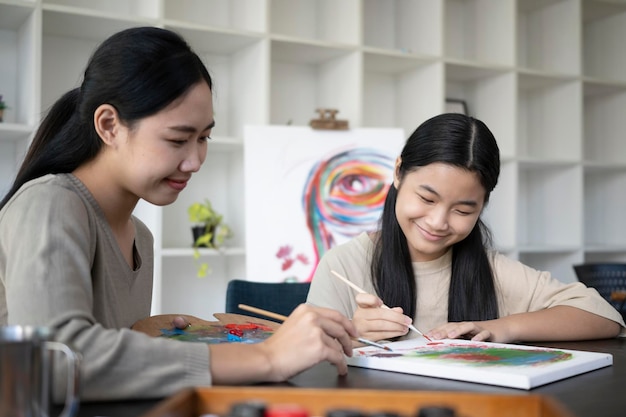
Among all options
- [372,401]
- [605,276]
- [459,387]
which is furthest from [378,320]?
[605,276]

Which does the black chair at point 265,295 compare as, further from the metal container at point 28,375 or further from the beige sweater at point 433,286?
the metal container at point 28,375

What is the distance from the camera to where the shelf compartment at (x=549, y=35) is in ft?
13.8

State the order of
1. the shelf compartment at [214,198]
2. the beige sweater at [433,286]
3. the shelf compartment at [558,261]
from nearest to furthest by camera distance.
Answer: the beige sweater at [433,286]
the shelf compartment at [214,198]
the shelf compartment at [558,261]

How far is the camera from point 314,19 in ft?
12.5

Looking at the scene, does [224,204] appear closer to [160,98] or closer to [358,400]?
[160,98]

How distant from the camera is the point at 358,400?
28.5 inches

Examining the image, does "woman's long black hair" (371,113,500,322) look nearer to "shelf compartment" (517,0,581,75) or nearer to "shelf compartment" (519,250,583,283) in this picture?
"shelf compartment" (519,250,583,283)

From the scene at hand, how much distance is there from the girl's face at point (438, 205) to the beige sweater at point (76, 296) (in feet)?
2.72

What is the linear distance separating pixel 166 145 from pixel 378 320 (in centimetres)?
55

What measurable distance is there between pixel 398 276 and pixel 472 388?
864mm

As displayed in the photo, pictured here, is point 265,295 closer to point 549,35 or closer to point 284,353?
point 284,353

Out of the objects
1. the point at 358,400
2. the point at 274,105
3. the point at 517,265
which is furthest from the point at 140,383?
the point at 274,105

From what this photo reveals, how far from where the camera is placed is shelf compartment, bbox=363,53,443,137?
3721mm

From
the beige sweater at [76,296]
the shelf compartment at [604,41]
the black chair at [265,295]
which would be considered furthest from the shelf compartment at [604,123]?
the beige sweater at [76,296]
